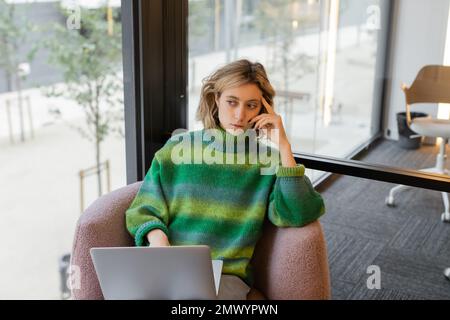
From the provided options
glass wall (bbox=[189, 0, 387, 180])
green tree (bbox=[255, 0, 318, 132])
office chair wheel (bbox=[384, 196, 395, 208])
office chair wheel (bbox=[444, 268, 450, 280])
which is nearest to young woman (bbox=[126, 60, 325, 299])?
glass wall (bbox=[189, 0, 387, 180])

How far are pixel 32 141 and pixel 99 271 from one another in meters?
0.78

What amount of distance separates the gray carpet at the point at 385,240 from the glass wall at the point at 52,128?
1016 mm

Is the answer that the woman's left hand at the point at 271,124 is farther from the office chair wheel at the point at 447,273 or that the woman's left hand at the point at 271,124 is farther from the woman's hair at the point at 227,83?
the office chair wheel at the point at 447,273

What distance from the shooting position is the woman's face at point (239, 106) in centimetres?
188

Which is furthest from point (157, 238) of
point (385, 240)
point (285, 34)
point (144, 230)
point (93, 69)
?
point (385, 240)

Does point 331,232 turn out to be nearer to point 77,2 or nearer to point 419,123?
point 419,123

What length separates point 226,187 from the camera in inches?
75.3

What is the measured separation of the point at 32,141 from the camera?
7.31 ft

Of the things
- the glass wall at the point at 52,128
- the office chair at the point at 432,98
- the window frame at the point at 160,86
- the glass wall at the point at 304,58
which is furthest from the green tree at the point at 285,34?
the glass wall at the point at 52,128

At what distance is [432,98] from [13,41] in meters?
1.56

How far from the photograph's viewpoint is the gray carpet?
2.64m

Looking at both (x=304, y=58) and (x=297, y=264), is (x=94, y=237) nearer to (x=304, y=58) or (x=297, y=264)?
(x=297, y=264)
